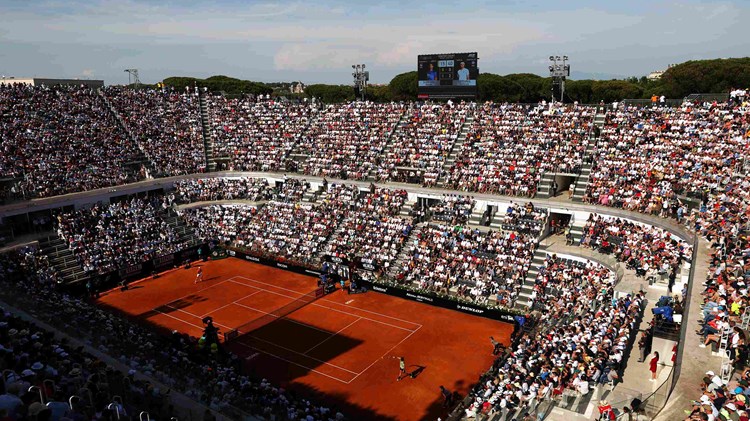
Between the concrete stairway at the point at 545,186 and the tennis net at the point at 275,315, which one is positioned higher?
the concrete stairway at the point at 545,186

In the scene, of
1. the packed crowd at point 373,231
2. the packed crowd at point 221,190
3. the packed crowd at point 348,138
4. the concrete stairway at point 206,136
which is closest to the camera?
the packed crowd at point 373,231

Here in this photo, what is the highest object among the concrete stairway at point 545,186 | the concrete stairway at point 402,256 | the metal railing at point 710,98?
the metal railing at point 710,98

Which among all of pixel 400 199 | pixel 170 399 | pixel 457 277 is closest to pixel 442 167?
pixel 400 199

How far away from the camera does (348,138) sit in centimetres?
5466

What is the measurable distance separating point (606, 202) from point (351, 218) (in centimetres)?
2015

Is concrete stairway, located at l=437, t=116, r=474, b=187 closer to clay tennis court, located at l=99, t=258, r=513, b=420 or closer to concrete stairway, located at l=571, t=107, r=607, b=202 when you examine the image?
concrete stairway, located at l=571, t=107, r=607, b=202

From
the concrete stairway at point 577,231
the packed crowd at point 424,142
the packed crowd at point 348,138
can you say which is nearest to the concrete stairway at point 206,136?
the packed crowd at point 348,138

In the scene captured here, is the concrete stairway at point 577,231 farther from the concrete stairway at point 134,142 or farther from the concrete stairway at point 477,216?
the concrete stairway at point 134,142

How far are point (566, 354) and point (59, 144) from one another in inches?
1954

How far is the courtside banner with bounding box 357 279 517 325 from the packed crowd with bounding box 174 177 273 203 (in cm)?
1927

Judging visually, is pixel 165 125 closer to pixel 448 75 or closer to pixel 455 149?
pixel 448 75

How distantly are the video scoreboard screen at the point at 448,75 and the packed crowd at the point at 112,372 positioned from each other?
120 ft

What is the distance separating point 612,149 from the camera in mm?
40250

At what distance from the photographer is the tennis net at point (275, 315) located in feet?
103
